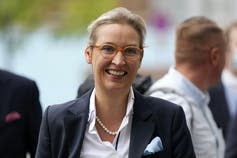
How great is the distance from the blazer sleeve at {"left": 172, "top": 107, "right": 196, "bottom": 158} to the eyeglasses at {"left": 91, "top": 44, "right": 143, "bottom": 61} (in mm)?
403

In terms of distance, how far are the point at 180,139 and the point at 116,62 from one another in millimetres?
535

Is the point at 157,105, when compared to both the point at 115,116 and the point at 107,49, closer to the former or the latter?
the point at 115,116

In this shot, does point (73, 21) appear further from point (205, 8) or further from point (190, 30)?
point (190, 30)

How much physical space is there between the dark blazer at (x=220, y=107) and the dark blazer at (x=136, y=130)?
8.31 ft

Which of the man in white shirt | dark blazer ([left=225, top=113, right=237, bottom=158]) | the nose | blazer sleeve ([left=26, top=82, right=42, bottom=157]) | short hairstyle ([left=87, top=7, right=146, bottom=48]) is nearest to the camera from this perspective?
the nose

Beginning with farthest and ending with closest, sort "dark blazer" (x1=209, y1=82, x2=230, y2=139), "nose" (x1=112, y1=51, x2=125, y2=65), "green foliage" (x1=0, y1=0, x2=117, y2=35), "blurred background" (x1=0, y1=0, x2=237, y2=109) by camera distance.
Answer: "blurred background" (x1=0, y1=0, x2=237, y2=109), "green foliage" (x1=0, y1=0, x2=117, y2=35), "dark blazer" (x1=209, y1=82, x2=230, y2=139), "nose" (x1=112, y1=51, x2=125, y2=65)

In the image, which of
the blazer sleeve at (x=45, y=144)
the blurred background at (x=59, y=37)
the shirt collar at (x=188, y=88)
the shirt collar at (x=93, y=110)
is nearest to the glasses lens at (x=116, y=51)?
the shirt collar at (x=93, y=110)

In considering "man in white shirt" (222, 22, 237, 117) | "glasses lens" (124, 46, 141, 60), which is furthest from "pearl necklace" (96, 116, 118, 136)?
"man in white shirt" (222, 22, 237, 117)

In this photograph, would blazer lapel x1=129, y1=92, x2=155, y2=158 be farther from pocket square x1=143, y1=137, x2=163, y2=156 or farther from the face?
the face

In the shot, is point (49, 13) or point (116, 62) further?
point (49, 13)

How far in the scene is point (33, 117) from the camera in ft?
22.1

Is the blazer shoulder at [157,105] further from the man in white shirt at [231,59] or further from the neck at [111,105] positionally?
the man in white shirt at [231,59]

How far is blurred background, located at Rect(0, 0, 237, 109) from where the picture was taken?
76.7 feet

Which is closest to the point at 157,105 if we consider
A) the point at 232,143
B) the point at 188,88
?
the point at 232,143
